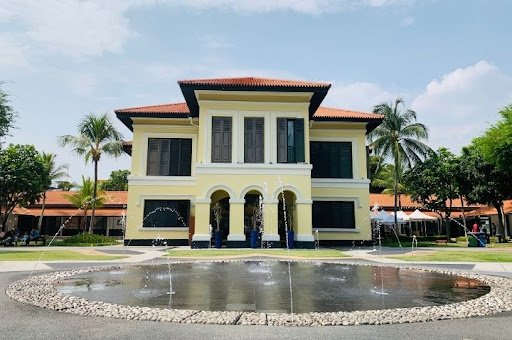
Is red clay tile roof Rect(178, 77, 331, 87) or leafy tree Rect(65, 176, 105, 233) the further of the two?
leafy tree Rect(65, 176, 105, 233)

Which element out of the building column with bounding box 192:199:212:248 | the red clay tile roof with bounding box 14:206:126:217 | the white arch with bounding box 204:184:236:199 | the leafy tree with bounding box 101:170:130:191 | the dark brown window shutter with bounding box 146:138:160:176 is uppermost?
the leafy tree with bounding box 101:170:130:191

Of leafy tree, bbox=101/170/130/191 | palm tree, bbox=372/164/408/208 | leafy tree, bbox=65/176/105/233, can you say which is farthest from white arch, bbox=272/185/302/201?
leafy tree, bbox=101/170/130/191

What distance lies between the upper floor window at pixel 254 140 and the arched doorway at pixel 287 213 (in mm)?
2699

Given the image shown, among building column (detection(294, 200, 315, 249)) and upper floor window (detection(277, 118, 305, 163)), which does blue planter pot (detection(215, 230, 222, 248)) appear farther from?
upper floor window (detection(277, 118, 305, 163))

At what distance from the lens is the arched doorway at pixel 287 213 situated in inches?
928

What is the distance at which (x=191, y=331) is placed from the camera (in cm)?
520

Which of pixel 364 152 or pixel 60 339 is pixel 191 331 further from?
pixel 364 152

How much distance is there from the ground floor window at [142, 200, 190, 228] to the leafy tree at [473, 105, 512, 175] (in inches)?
770

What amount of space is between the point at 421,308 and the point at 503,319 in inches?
45.9

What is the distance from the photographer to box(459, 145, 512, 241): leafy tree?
32.8m

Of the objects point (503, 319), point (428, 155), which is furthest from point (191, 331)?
point (428, 155)

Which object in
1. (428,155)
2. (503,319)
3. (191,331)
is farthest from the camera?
(428,155)

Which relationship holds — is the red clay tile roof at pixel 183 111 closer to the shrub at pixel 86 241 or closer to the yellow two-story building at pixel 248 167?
the yellow two-story building at pixel 248 167

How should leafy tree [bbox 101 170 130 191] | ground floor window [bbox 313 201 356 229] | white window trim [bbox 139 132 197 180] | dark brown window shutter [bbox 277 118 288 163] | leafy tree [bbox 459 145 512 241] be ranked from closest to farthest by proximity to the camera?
dark brown window shutter [bbox 277 118 288 163] → ground floor window [bbox 313 201 356 229] → white window trim [bbox 139 132 197 180] → leafy tree [bbox 459 145 512 241] → leafy tree [bbox 101 170 130 191]
